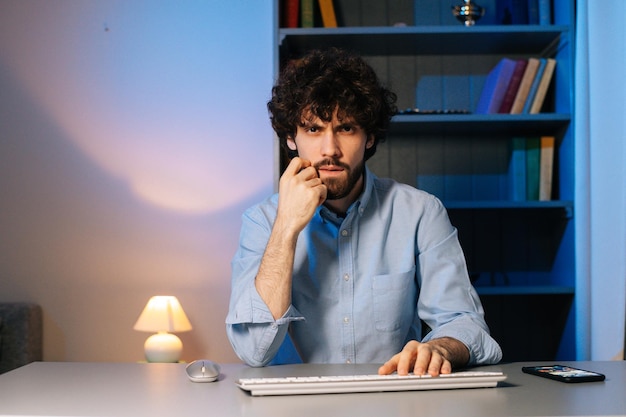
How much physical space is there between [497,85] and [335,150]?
1.63 meters

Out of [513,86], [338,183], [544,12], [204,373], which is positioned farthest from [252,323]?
[544,12]

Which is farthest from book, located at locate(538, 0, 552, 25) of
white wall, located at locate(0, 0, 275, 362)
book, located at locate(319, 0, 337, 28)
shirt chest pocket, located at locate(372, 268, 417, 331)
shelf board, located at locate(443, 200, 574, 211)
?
shirt chest pocket, located at locate(372, 268, 417, 331)

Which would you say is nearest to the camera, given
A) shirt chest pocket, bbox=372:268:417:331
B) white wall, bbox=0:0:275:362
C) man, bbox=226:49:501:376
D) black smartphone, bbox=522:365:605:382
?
black smartphone, bbox=522:365:605:382

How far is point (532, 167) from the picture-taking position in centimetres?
332

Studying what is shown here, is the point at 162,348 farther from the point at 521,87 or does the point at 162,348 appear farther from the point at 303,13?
the point at 521,87

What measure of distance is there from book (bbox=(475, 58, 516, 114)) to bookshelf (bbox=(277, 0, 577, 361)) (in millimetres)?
99

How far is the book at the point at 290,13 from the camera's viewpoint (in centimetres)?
320

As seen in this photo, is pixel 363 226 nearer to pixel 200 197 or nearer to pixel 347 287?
pixel 347 287

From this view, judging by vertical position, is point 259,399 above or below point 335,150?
below

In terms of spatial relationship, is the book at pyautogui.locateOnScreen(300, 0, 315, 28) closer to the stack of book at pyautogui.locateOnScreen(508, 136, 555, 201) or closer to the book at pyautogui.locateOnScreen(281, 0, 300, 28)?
the book at pyautogui.locateOnScreen(281, 0, 300, 28)

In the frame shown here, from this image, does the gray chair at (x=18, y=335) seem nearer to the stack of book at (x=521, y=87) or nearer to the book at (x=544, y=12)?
the stack of book at (x=521, y=87)

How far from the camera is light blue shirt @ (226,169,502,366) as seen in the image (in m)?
1.67

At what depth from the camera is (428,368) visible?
4.01ft

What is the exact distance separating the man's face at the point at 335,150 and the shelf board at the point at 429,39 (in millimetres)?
1403
